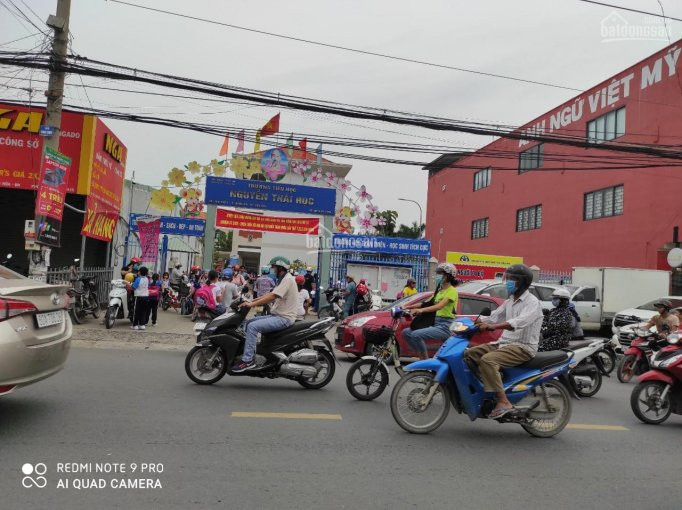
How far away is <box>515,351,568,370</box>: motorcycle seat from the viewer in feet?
18.5

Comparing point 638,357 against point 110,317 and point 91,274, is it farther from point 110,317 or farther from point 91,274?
point 91,274

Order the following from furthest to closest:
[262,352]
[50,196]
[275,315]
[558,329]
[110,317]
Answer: [110,317] < [50,196] < [558,329] < [275,315] < [262,352]

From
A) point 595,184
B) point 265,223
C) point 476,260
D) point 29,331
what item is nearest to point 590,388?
point 29,331

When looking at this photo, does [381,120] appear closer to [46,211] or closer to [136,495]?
[46,211]

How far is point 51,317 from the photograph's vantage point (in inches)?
210

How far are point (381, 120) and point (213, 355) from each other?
8115mm

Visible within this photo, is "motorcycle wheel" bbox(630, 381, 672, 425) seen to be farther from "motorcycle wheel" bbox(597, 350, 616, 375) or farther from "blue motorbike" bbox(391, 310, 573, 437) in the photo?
"motorcycle wheel" bbox(597, 350, 616, 375)

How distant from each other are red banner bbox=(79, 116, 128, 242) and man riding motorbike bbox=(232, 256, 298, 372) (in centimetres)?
951

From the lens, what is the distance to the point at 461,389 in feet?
17.9

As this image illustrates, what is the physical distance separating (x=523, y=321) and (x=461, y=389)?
2.84ft

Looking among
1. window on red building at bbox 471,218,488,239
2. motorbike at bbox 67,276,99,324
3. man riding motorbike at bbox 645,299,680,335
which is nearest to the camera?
man riding motorbike at bbox 645,299,680,335

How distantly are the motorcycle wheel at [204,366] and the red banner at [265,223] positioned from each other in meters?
12.2

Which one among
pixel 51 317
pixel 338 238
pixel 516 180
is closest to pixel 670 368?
pixel 51 317

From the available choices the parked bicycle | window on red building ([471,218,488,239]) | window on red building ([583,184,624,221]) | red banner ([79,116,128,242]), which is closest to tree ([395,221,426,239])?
window on red building ([471,218,488,239])
